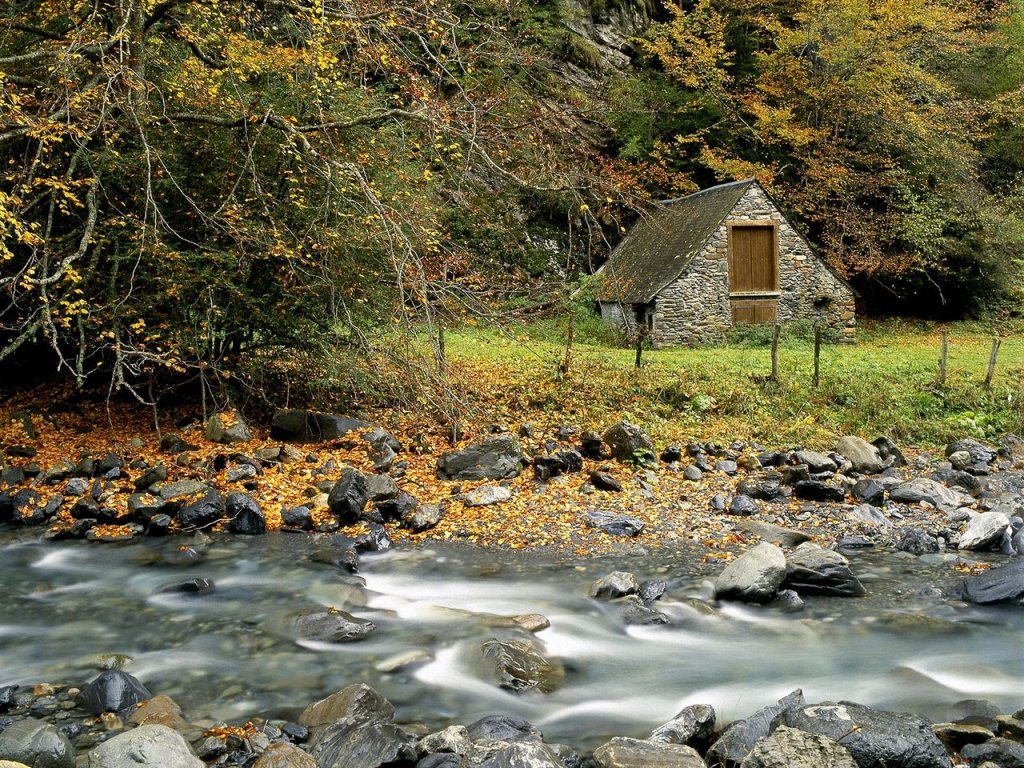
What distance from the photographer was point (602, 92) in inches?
1152

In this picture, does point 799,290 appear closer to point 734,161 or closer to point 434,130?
point 734,161

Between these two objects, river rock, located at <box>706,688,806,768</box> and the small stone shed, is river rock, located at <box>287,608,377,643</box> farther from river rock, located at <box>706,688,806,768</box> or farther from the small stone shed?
the small stone shed

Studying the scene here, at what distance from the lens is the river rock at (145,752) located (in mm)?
3871

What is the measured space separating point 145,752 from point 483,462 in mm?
5961

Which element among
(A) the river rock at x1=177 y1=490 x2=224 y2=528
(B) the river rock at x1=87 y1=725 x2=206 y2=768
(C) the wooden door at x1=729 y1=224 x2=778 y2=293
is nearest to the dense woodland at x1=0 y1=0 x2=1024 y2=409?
(A) the river rock at x1=177 y1=490 x2=224 y2=528

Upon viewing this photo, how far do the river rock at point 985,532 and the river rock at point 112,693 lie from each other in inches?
277

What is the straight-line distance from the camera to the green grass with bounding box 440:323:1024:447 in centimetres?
1172

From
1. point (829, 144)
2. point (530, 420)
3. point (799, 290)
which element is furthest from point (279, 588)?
point (829, 144)

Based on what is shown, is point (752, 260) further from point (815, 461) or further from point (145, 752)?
point (145, 752)

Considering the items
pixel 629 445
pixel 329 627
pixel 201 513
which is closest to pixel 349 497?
pixel 201 513

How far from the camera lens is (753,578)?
6.56 metres

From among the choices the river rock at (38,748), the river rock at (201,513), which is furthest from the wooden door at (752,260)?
the river rock at (38,748)

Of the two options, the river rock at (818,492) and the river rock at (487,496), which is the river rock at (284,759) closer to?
the river rock at (487,496)

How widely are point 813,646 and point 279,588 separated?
420 cm
